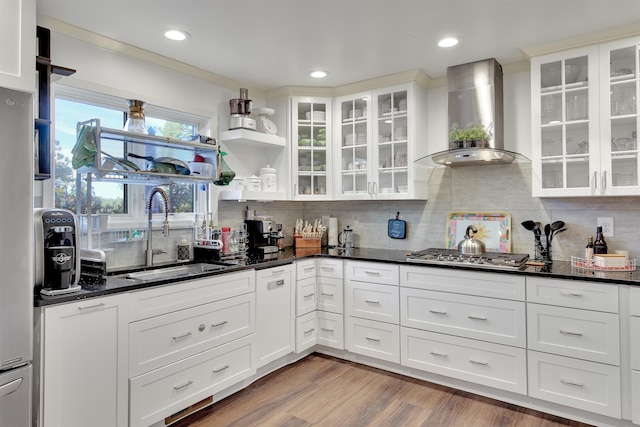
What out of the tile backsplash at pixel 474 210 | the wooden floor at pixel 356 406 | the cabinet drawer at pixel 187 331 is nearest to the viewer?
the cabinet drawer at pixel 187 331

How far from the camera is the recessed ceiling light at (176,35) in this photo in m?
2.50

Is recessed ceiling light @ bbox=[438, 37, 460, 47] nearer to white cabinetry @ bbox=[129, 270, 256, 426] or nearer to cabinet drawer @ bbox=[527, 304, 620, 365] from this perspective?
cabinet drawer @ bbox=[527, 304, 620, 365]

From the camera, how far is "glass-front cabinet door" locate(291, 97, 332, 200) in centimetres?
370

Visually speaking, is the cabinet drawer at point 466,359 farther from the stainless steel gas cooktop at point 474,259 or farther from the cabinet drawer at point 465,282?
the stainless steel gas cooktop at point 474,259

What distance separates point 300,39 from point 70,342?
2.16 metres

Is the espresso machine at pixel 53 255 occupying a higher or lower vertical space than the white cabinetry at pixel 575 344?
higher

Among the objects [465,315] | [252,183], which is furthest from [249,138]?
[465,315]

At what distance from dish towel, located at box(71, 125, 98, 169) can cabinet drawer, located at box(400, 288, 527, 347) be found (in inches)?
86.9

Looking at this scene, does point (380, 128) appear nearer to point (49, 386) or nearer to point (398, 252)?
point (398, 252)

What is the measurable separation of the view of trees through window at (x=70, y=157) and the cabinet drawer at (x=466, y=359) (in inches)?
81.9

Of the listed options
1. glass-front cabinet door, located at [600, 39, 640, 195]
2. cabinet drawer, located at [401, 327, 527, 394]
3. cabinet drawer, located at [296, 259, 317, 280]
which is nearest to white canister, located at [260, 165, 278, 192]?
cabinet drawer, located at [296, 259, 317, 280]

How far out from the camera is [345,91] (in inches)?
143

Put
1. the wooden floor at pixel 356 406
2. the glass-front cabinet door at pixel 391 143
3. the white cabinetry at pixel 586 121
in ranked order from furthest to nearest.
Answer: the glass-front cabinet door at pixel 391 143 < the white cabinetry at pixel 586 121 < the wooden floor at pixel 356 406

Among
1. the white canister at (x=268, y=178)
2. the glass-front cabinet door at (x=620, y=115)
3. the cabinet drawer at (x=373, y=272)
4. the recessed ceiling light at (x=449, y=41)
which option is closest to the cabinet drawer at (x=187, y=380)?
the cabinet drawer at (x=373, y=272)
